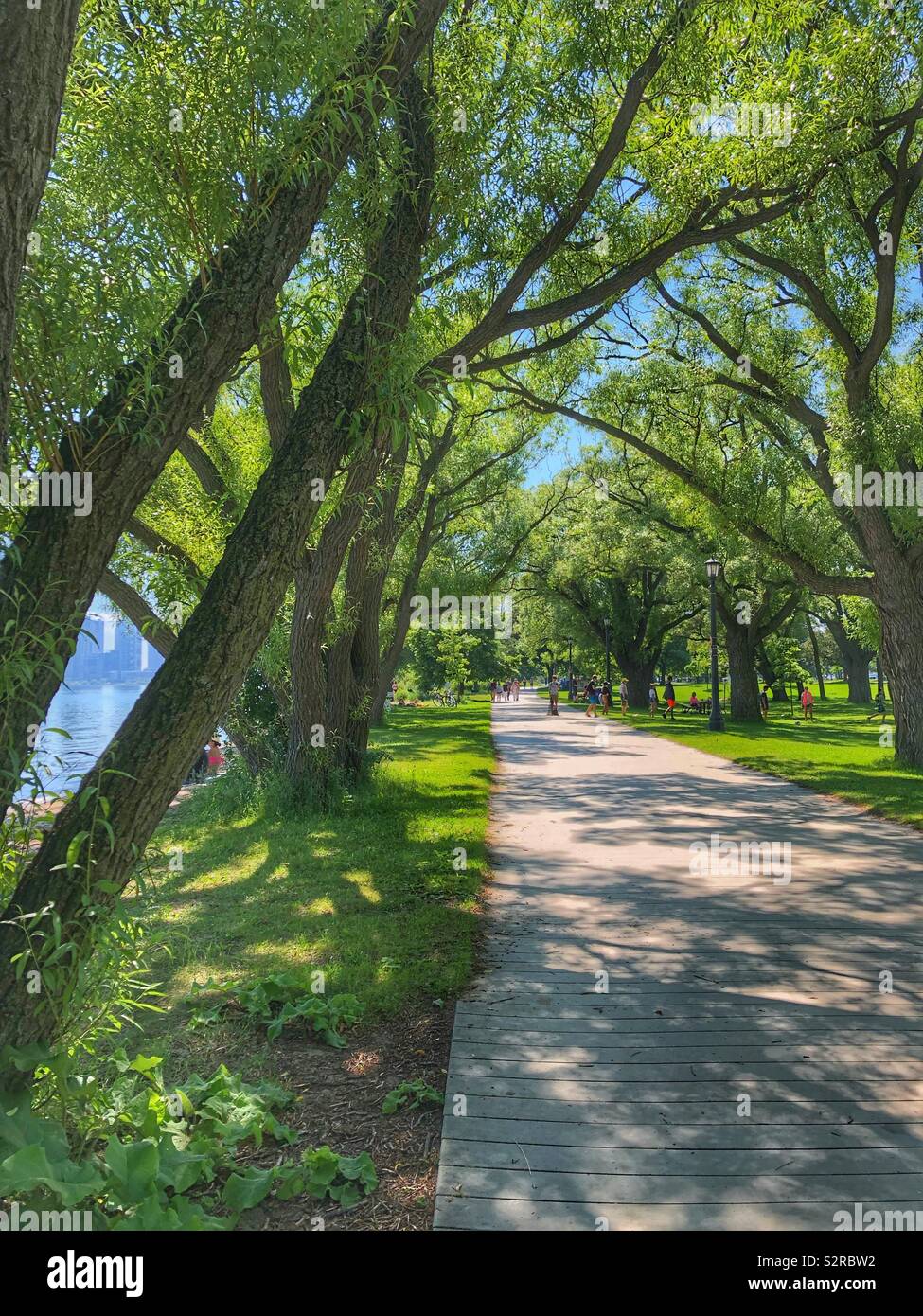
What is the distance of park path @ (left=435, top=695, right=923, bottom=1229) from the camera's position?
3338 mm

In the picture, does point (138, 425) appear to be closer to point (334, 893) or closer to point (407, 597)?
point (334, 893)

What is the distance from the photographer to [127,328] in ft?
11.3

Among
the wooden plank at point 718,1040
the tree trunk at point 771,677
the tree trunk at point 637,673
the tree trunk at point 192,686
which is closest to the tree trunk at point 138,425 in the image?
the tree trunk at point 192,686

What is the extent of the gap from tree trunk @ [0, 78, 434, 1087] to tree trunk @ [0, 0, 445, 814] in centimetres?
33

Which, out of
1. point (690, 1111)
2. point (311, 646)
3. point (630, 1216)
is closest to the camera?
point (630, 1216)

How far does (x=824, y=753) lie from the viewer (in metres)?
19.5

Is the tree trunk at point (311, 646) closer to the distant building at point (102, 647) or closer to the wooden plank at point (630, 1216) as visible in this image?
the distant building at point (102, 647)

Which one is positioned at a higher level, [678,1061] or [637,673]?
[637,673]

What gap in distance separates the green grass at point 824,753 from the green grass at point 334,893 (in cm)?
518

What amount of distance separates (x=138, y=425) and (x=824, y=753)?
61.0 ft

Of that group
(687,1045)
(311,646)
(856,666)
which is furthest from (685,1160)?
(856,666)
